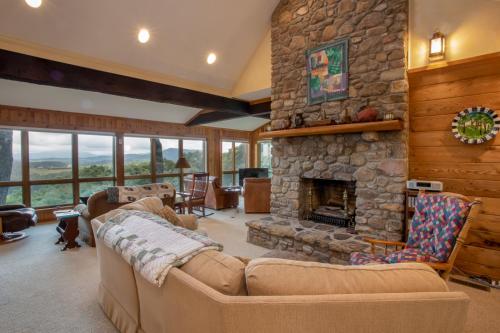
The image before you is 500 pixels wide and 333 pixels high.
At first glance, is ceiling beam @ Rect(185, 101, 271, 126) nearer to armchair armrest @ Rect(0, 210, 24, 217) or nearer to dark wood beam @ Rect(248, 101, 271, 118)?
dark wood beam @ Rect(248, 101, 271, 118)

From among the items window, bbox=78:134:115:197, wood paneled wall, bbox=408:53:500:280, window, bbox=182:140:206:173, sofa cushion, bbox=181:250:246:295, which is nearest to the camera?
sofa cushion, bbox=181:250:246:295

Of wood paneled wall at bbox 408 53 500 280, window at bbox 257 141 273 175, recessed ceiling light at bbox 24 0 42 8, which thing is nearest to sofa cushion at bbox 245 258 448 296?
wood paneled wall at bbox 408 53 500 280

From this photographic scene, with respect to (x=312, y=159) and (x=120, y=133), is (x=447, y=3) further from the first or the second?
(x=120, y=133)

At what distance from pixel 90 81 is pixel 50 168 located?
315 cm

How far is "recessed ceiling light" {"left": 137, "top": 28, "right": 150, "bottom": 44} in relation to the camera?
3776mm

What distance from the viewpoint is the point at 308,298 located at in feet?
3.20

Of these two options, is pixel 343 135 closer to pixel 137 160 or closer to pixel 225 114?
pixel 225 114

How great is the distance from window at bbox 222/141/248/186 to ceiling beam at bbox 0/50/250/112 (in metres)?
4.16

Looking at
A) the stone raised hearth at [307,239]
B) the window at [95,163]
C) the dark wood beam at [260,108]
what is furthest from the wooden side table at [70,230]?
the dark wood beam at [260,108]

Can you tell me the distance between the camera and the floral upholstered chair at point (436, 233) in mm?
2070

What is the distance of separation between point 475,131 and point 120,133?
714cm

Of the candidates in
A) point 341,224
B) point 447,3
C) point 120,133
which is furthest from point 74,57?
point 447,3

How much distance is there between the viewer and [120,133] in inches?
261

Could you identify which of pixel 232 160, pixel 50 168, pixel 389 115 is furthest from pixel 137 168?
pixel 389 115
